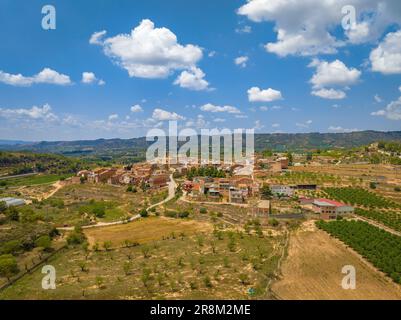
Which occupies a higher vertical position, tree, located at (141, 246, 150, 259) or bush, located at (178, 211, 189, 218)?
bush, located at (178, 211, 189, 218)

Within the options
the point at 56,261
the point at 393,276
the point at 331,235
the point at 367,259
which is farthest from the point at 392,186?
the point at 56,261

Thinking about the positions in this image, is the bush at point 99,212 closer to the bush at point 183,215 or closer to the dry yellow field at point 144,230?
the dry yellow field at point 144,230

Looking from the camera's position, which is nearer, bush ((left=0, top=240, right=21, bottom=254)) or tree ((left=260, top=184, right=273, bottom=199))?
bush ((left=0, top=240, right=21, bottom=254))

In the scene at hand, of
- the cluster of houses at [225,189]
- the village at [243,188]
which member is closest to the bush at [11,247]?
the village at [243,188]

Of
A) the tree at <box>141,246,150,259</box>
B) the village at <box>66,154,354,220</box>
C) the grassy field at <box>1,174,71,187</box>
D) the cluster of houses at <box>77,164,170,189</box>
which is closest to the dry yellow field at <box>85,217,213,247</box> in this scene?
the tree at <box>141,246,150,259</box>

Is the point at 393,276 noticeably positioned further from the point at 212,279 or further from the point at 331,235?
the point at 212,279

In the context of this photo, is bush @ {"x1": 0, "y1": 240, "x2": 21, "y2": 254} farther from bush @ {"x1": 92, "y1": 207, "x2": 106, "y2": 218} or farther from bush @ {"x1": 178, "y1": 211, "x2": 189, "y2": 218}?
bush @ {"x1": 178, "y1": 211, "x2": 189, "y2": 218}
